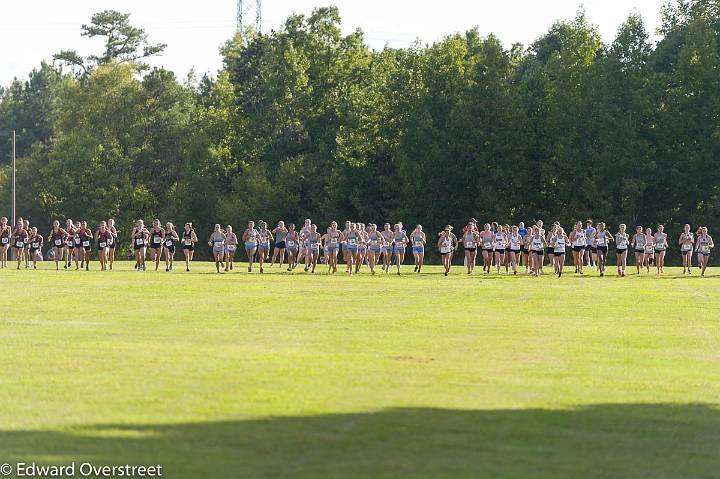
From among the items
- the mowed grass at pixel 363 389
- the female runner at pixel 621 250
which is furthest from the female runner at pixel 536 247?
the mowed grass at pixel 363 389

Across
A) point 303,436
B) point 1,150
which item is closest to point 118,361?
point 303,436

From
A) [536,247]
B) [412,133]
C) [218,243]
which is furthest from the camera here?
[412,133]

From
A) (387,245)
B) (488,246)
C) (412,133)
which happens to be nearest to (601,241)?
(488,246)

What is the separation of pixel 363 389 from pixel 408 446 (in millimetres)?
3198

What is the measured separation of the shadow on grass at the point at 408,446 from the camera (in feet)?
31.5

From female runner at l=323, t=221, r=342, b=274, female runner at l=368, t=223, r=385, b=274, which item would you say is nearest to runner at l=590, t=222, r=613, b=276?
female runner at l=368, t=223, r=385, b=274

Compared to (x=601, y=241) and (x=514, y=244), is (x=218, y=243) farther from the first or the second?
(x=601, y=241)

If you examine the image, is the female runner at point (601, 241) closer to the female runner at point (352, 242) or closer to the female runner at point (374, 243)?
the female runner at point (374, 243)

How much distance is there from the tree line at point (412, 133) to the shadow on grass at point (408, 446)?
2665 inches

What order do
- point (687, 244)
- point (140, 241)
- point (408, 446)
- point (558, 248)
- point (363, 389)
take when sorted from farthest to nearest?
point (687, 244)
point (140, 241)
point (558, 248)
point (363, 389)
point (408, 446)

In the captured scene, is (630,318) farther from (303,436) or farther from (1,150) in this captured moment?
(1,150)

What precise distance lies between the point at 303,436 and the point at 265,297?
19.8 meters

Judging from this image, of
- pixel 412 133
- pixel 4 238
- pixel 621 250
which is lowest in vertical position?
pixel 4 238

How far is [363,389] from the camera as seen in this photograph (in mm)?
13703
